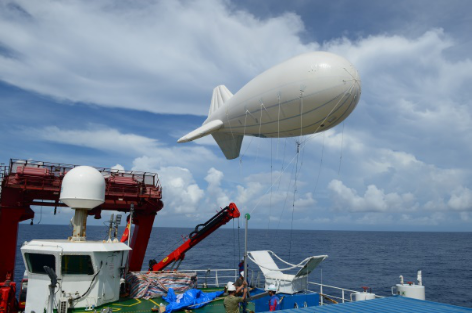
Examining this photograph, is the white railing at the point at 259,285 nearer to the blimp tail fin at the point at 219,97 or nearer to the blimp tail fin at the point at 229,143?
the blimp tail fin at the point at 229,143

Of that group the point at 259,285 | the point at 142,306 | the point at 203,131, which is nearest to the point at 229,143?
the point at 203,131

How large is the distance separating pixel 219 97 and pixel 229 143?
3.46 metres

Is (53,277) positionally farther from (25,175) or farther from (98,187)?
(25,175)

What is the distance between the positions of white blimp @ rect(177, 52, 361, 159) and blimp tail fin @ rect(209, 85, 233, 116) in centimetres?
322

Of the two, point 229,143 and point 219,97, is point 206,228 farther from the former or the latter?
point 219,97

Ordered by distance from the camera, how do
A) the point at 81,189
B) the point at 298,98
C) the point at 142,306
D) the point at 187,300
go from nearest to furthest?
the point at 187,300 → the point at 142,306 → the point at 81,189 → the point at 298,98

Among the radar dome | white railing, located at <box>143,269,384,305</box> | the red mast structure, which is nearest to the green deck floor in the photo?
white railing, located at <box>143,269,384,305</box>

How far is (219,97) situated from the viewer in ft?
77.2

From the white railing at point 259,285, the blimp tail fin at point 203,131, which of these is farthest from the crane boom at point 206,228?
the blimp tail fin at point 203,131

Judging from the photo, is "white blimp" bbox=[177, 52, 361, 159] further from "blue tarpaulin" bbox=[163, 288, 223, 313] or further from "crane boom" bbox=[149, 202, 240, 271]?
"blue tarpaulin" bbox=[163, 288, 223, 313]

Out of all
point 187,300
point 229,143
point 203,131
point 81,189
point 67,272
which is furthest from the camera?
point 229,143

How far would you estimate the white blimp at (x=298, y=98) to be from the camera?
1560cm

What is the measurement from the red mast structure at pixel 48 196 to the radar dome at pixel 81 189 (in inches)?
258

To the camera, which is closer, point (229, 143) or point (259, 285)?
point (259, 285)
